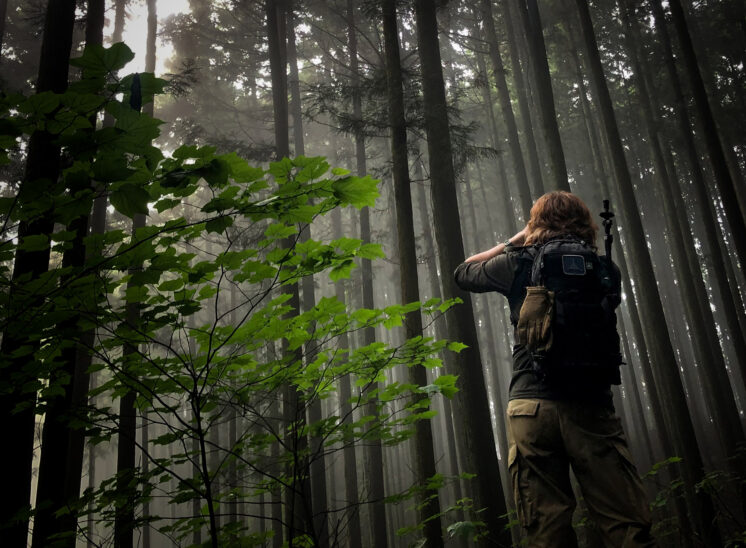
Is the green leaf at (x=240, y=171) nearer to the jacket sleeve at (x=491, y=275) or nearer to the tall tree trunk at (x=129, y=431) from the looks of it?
the tall tree trunk at (x=129, y=431)

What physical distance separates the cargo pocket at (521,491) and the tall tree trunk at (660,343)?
6.93m

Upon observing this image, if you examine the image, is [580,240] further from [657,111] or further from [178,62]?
[178,62]

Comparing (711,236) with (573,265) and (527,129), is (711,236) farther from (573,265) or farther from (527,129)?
(573,265)

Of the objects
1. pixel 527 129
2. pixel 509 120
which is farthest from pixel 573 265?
pixel 527 129

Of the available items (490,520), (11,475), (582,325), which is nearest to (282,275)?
(582,325)

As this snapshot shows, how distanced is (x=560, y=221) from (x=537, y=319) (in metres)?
0.71

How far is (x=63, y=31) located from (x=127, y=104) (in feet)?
12.5

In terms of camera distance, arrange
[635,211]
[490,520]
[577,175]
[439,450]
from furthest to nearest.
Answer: [439,450], [577,175], [635,211], [490,520]

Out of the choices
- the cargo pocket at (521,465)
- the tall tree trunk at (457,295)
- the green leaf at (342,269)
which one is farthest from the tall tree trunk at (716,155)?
the green leaf at (342,269)

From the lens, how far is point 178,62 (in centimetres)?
1922

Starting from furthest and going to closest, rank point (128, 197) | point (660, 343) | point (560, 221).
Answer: point (660, 343)
point (560, 221)
point (128, 197)

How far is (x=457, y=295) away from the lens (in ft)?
20.0

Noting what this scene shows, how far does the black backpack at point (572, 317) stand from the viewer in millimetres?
2223

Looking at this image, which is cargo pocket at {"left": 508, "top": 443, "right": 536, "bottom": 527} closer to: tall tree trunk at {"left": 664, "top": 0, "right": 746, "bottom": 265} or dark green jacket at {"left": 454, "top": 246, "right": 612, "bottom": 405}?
dark green jacket at {"left": 454, "top": 246, "right": 612, "bottom": 405}
